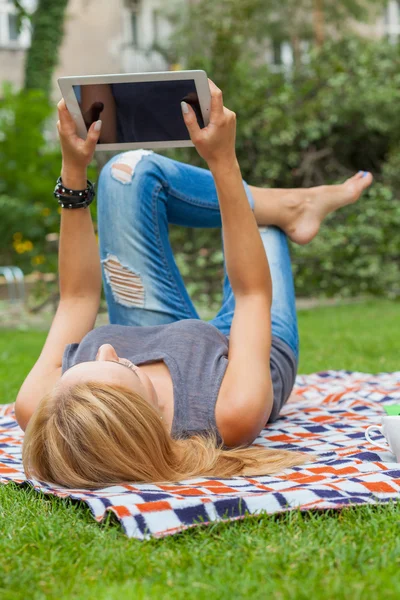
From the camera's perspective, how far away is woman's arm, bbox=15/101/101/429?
2.54 m

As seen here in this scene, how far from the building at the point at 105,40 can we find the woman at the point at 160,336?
14.2 metres

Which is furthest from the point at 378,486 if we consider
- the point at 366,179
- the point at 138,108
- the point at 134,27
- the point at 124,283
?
the point at 134,27

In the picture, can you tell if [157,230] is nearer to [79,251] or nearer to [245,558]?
[79,251]

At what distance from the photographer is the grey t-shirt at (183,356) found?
2346 millimetres

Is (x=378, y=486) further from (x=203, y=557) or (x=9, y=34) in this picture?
(x=9, y=34)

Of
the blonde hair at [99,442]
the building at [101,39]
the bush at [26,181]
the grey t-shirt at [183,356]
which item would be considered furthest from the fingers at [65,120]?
the building at [101,39]

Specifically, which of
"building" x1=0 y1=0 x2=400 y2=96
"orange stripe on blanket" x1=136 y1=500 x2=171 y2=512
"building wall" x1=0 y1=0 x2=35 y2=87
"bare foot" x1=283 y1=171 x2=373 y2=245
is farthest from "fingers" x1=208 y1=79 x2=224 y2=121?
"building wall" x1=0 y1=0 x2=35 y2=87

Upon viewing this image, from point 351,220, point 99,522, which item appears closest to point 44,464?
point 99,522

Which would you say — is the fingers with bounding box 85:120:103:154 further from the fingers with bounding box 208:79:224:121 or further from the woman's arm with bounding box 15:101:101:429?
the fingers with bounding box 208:79:224:121

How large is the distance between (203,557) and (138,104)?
139 centimetres

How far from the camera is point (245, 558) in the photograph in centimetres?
161

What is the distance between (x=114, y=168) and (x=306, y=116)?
25.8 feet

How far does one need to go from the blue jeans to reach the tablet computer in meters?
0.47

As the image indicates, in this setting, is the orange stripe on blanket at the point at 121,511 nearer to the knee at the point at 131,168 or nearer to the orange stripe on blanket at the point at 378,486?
the orange stripe on blanket at the point at 378,486
